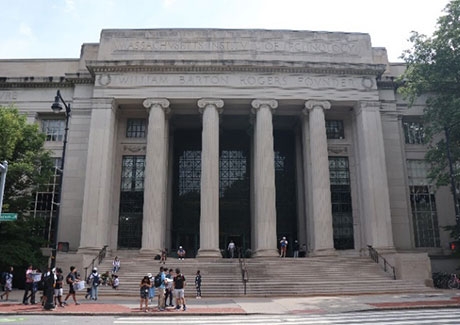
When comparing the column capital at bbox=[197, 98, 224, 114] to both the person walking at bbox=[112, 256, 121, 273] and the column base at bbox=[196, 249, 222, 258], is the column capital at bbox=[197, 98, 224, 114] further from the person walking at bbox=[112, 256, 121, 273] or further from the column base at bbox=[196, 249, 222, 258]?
the person walking at bbox=[112, 256, 121, 273]

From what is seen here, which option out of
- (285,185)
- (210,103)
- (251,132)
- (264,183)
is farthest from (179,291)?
(285,185)

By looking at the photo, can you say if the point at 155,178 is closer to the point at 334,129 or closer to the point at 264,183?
the point at 264,183

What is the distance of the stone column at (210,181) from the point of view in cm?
2959

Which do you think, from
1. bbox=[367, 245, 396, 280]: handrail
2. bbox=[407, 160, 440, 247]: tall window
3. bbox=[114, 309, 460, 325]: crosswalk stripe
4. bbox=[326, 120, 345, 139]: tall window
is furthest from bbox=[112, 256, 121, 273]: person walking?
bbox=[407, 160, 440, 247]: tall window

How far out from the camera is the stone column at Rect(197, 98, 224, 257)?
97.1ft

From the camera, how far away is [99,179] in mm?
30531

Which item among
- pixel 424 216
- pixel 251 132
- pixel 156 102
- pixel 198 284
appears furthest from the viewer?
pixel 251 132

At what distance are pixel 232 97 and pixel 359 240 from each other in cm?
1524

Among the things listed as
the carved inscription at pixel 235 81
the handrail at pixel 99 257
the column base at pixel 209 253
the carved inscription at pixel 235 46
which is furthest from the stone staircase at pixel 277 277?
the carved inscription at pixel 235 46

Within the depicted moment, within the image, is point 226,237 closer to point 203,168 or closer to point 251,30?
point 203,168

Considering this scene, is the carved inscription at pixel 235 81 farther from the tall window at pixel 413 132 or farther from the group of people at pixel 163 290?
the group of people at pixel 163 290

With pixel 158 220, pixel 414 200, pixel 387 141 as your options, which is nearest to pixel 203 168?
pixel 158 220

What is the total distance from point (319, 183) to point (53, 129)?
22816mm

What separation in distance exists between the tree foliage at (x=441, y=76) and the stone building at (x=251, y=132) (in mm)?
5437
